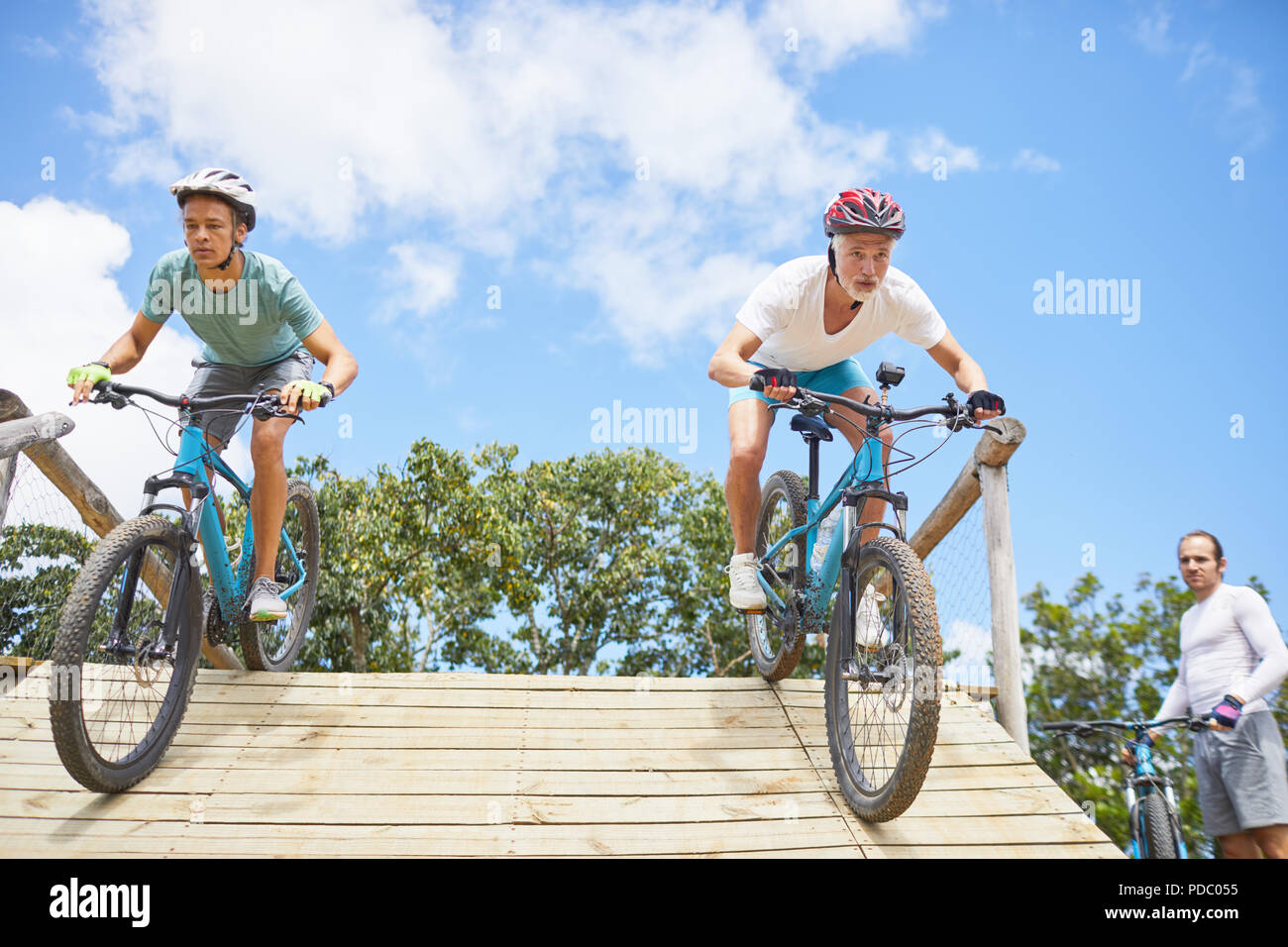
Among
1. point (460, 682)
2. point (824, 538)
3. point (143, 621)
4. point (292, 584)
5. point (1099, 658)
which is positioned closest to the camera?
point (143, 621)

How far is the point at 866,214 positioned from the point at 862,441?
92 centimetres

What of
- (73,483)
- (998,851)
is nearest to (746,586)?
(998,851)

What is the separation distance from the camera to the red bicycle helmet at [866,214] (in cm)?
319

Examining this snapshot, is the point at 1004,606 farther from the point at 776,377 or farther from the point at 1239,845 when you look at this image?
the point at 776,377

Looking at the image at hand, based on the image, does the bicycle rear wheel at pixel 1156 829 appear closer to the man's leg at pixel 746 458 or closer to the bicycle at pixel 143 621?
the man's leg at pixel 746 458

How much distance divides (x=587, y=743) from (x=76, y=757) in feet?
5.93

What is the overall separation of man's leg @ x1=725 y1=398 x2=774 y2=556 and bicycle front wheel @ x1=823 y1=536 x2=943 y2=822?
0.86 m

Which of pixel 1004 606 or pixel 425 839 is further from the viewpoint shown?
pixel 1004 606

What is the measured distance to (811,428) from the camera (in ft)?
12.6

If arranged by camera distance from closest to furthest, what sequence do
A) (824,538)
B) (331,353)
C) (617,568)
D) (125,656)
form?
(125,656)
(824,538)
(331,353)
(617,568)

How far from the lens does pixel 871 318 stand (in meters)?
3.61

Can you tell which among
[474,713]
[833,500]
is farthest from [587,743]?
[833,500]

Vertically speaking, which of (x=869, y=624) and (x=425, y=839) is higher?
(x=869, y=624)
